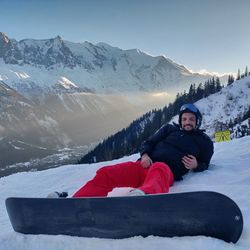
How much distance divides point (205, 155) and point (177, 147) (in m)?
0.64

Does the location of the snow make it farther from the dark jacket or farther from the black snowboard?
the dark jacket

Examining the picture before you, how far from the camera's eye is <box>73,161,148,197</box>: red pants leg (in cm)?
532

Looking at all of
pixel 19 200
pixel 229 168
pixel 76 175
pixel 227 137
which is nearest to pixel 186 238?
pixel 19 200

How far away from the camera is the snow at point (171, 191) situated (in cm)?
405

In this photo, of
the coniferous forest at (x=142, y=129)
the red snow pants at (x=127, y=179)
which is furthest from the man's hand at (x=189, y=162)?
the coniferous forest at (x=142, y=129)

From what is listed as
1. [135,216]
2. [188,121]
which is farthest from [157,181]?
[188,121]

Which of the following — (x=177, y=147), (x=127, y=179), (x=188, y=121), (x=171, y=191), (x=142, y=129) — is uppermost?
(x=188, y=121)

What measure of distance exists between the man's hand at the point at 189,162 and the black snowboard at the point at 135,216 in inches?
102

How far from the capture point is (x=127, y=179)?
6082mm

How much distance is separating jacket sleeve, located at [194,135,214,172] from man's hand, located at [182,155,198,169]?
38 cm

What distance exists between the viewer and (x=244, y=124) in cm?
9750

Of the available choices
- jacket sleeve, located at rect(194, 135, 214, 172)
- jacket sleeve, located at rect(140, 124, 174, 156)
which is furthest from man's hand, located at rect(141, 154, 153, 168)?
jacket sleeve, located at rect(194, 135, 214, 172)

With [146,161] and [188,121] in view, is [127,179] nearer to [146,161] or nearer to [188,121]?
[146,161]

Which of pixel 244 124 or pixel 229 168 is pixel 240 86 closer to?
pixel 244 124
